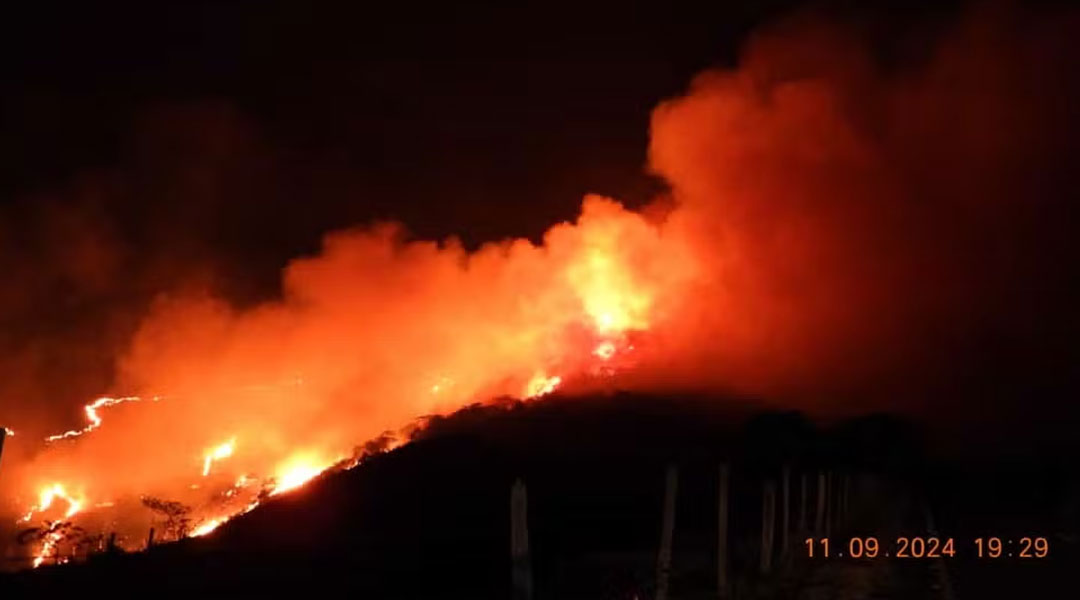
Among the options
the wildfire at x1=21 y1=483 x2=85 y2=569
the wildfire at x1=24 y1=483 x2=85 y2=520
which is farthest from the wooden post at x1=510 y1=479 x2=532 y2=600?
the wildfire at x1=24 y1=483 x2=85 y2=520

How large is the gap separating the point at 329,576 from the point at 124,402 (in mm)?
75679

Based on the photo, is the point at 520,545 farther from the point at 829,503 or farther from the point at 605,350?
the point at 605,350

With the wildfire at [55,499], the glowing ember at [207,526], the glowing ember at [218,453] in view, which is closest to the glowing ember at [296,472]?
the glowing ember at [207,526]

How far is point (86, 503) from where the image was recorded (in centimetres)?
8000

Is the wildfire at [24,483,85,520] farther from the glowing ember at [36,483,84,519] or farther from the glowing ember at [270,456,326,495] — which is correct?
the glowing ember at [270,456,326,495]

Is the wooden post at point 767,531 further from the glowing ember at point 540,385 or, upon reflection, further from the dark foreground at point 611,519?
the glowing ember at point 540,385

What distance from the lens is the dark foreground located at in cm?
2336

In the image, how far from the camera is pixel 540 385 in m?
84.2

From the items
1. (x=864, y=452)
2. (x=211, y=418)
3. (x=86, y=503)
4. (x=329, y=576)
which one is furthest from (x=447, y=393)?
(x=329, y=576)

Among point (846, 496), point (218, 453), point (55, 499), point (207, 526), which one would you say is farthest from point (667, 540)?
point (55, 499)

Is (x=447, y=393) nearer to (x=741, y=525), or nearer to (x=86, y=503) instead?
(x=86, y=503)

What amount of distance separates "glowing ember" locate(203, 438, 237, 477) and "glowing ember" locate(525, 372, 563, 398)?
24.8m

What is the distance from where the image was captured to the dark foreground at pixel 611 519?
76.6 feet

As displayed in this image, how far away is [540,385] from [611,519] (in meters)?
46.9
